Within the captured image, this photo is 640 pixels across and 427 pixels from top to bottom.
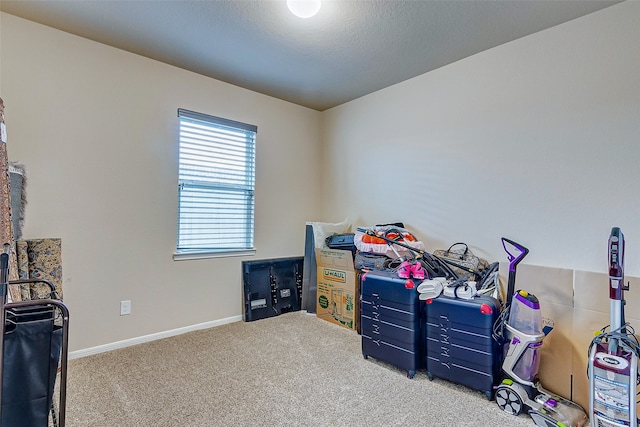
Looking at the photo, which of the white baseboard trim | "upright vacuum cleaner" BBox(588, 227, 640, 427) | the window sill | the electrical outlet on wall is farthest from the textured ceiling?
the white baseboard trim

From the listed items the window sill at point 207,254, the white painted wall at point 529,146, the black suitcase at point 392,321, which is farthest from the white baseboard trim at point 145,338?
the white painted wall at point 529,146

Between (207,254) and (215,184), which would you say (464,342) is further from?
(215,184)

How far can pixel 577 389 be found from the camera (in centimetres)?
207

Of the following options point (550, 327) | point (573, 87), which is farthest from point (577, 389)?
point (573, 87)

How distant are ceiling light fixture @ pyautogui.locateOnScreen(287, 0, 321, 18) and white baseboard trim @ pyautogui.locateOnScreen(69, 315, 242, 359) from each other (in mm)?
2971

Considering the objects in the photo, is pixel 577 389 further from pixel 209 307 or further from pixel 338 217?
pixel 209 307

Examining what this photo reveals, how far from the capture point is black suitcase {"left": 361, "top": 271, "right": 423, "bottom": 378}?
2.39 metres

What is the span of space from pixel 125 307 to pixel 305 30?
9.23 ft

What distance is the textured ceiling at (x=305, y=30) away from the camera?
2.20 m

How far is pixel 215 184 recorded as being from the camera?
3449mm

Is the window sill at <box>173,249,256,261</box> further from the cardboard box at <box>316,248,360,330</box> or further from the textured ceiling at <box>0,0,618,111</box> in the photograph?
the textured ceiling at <box>0,0,618,111</box>

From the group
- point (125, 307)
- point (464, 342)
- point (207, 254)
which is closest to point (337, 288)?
point (207, 254)

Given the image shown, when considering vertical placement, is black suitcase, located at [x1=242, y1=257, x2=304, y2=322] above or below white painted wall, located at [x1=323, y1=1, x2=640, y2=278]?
below

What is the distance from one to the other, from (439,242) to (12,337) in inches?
118
